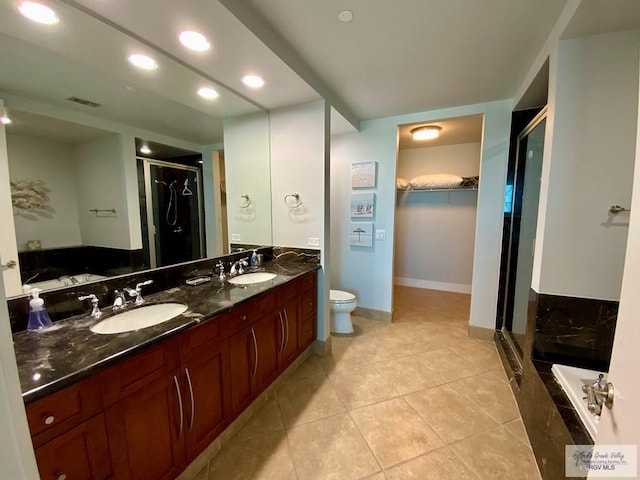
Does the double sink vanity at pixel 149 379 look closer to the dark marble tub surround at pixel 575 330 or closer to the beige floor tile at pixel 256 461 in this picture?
the beige floor tile at pixel 256 461

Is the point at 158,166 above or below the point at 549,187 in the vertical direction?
above

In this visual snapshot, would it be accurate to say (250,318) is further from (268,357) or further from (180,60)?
(180,60)

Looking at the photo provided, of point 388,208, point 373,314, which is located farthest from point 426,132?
point 373,314

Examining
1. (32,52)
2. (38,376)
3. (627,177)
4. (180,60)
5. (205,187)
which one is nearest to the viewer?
(38,376)

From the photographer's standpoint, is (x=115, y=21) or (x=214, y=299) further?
(x=214, y=299)

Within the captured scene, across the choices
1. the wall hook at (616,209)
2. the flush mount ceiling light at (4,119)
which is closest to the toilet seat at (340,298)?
the wall hook at (616,209)

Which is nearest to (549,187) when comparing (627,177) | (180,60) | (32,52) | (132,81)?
(627,177)

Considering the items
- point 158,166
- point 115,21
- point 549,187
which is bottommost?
point 549,187

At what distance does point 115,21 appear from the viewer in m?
1.31

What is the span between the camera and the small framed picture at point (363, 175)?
3.17m

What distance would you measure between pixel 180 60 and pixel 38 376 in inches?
69.1

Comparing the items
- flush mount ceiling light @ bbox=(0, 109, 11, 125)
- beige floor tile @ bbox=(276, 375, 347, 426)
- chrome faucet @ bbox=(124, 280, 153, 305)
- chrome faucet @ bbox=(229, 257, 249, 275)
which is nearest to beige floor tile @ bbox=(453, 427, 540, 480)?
beige floor tile @ bbox=(276, 375, 347, 426)

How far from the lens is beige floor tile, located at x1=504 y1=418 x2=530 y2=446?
1.64 m

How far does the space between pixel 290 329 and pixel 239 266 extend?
727 millimetres
